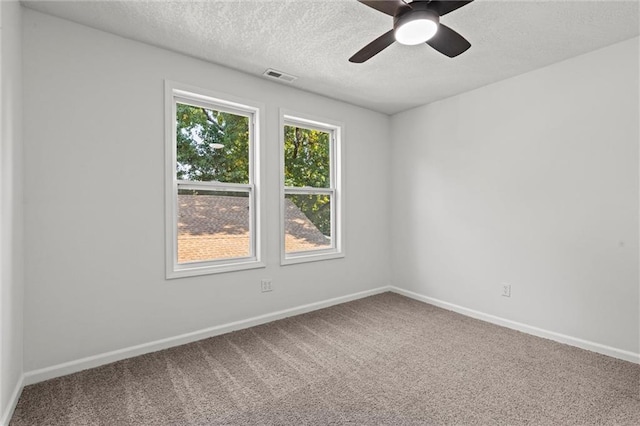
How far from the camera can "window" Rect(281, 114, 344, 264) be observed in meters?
3.68

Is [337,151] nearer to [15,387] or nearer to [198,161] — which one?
[198,161]

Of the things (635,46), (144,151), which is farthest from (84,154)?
(635,46)

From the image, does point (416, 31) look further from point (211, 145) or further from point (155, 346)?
point (155, 346)

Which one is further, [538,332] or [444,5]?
[538,332]

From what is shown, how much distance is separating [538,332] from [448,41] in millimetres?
2774

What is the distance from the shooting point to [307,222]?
388 centimetres

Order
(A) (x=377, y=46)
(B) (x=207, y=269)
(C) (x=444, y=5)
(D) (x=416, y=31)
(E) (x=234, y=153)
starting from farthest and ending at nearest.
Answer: (E) (x=234, y=153)
(B) (x=207, y=269)
(A) (x=377, y=46)
(D) (x=416, y=31)
(C) (x=444, y=5)

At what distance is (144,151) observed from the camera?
104 inches

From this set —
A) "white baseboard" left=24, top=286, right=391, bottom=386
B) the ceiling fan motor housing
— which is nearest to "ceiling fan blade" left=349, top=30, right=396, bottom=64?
the ceiling fan motor housing

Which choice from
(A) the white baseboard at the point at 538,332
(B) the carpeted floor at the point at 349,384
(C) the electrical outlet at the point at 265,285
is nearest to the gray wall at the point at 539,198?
(A) the white baseboard at the point at 538,332

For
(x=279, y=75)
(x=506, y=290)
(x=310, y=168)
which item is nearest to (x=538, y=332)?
(x=506, y=290)

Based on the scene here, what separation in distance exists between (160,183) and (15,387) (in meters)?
1.63

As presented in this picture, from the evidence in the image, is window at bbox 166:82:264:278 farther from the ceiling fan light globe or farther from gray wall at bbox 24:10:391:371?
the ceiling fan light globe

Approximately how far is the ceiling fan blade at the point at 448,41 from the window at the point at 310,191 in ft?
6.06
